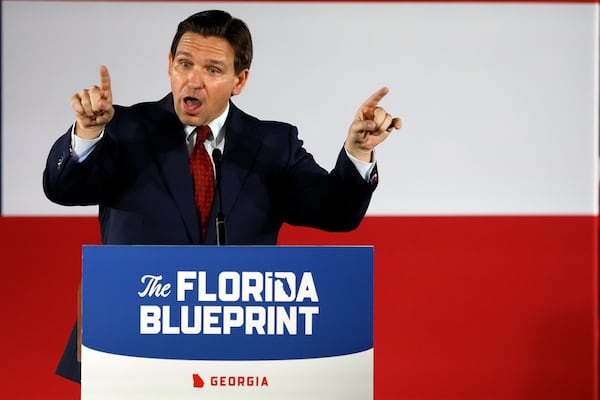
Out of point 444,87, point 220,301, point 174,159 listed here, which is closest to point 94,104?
point 174,159

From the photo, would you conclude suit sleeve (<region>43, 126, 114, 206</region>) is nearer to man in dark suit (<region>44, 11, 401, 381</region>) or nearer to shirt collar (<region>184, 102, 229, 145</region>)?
man in dark suit (<region>44, 11, 401, 381</region>)

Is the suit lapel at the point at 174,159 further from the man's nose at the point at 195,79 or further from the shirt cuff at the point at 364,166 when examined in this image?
the shirt cuff at the point at 364,166

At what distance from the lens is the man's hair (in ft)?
7.14

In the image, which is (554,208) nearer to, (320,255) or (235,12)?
(235,12)

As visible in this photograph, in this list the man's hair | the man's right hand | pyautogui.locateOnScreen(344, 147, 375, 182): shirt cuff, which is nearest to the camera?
the man's right hand

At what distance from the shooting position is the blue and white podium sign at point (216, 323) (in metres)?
1.54

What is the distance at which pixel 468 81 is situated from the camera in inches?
143

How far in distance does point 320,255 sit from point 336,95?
2.08 metres

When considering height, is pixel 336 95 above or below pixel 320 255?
above

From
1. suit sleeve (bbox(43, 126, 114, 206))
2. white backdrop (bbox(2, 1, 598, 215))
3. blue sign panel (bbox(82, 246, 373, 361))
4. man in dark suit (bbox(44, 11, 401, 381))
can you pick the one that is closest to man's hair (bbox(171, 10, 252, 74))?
man in dark suit (bbox(44, 11, 401, 381))

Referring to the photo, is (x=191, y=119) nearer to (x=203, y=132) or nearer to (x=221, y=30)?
(x=203, y=132)

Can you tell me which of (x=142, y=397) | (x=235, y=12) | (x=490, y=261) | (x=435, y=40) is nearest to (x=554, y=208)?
(x=490, y=261)

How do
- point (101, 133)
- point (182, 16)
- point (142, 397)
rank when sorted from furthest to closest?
point (182, 16), point (101, 133), point (142, 397)

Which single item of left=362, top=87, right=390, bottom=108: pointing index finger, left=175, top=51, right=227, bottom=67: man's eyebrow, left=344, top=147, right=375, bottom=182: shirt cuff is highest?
left=175, top=51, right=227, bottom=67: man's eyebrow
